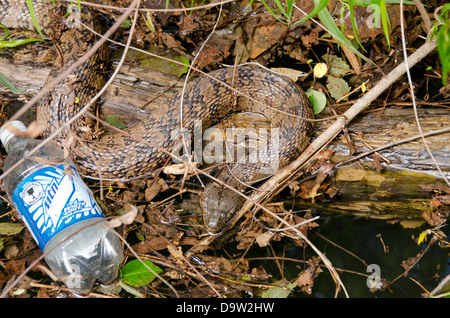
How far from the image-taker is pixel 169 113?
12.6ft

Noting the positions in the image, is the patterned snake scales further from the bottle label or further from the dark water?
the dark water

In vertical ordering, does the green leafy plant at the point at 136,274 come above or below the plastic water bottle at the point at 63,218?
below

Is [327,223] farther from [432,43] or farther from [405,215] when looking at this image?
[432,43]

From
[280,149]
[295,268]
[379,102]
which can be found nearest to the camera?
[295,268]

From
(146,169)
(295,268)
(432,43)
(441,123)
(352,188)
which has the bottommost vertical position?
(295,268)

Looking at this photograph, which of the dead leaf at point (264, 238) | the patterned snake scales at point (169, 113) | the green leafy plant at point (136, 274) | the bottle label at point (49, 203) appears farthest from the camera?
the patterned snake scales at point (169, 113)

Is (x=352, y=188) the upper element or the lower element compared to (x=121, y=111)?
lower

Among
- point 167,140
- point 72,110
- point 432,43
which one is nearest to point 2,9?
point 72,110

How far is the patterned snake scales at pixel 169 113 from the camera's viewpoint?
370 centimetres

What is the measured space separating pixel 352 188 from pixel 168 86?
2.21m

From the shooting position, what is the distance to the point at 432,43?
3.53 m

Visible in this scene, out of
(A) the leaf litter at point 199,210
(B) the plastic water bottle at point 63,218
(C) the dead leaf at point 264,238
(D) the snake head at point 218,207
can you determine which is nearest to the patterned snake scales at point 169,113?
(D) the snake head at point 218,207

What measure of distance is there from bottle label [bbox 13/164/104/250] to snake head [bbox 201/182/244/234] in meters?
1.12

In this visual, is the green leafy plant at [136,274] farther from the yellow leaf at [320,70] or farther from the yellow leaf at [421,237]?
the yellow leaf at [320,70]
